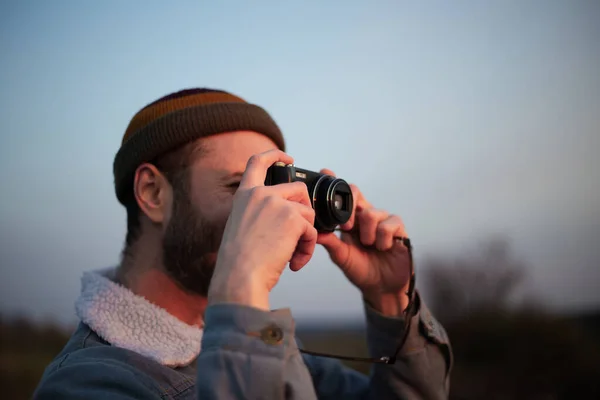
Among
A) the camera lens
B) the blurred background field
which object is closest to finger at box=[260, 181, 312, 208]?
the camera lens

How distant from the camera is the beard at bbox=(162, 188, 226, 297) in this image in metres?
1.62

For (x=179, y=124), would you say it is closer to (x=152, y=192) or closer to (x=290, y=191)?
(x=152, y=192)

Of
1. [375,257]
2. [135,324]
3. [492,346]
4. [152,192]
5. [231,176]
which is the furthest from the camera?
[492,346]

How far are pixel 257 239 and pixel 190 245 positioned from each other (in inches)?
24.8

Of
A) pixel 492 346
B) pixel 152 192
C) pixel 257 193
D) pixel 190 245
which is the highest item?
pixel 257 193

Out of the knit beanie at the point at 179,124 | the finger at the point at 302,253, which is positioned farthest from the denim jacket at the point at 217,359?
the knit beanie at the point at 179,124

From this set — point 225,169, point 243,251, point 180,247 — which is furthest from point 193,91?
point 243,251

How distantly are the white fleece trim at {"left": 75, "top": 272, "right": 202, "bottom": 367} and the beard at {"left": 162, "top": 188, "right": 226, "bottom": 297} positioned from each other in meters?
0.14

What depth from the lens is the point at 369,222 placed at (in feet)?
6.49

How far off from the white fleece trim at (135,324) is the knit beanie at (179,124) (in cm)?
49

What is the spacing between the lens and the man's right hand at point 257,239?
102 cm

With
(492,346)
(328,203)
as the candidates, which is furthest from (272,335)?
(492,346)

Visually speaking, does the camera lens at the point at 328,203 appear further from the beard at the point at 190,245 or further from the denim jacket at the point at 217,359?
the denim jacket at the point at 217,359

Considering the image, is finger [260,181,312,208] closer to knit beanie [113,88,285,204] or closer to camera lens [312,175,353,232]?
camera lens [312,175,353,232]
